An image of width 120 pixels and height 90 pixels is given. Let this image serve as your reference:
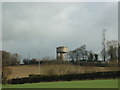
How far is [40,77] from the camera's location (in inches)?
3270

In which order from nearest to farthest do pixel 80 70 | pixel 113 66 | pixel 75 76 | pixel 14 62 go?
pixel 75 76 < pixel 113 66 < pixel 80 70 < pixel 14 62

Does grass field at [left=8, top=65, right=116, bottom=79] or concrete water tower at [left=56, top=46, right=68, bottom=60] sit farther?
concrete water tower at [left=56, top=46, right=68, bottom=60]

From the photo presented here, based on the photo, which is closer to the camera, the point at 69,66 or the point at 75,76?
the point at 75,76

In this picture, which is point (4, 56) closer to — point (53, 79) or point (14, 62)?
point (14, 62)

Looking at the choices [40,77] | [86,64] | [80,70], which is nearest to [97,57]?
[86,64]

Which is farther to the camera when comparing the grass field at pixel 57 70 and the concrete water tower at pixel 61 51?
the concrete water tower at pixel 61 51

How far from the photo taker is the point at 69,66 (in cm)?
9631

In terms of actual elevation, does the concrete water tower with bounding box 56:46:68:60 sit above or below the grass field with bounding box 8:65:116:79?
above

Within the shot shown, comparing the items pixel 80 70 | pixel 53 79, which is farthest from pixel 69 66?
pixel 53 79

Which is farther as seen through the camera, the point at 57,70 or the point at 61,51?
the point at 61,51

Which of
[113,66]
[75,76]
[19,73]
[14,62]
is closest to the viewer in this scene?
[75,76]

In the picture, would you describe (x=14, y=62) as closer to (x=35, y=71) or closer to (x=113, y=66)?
(x=35, y=71)

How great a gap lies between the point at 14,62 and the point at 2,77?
124 ft

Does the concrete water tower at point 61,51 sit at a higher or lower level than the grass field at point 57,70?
higher
